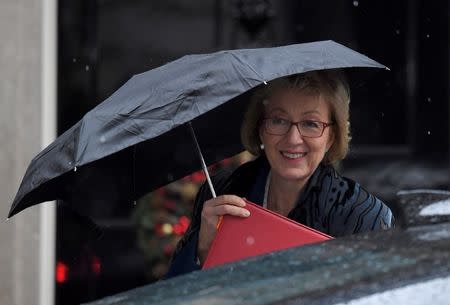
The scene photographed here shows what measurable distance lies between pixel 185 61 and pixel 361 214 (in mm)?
696

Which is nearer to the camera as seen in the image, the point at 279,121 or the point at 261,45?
the point at 279,121

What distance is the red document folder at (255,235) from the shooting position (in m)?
3.06

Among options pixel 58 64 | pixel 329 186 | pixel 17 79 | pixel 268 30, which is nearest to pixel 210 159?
pixel 329 186

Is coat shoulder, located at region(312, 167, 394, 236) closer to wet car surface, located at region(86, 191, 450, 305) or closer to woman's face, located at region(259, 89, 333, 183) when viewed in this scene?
woman's face, located at region(259, 89, 333, 183)

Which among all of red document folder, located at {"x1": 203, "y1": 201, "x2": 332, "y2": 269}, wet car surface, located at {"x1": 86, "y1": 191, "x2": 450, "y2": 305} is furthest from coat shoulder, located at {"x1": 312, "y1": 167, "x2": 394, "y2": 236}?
wet car surface, located at {"x1": 86, "y1": 191, "x2": 450, "y2": 305}

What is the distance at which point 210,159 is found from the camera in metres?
3.85

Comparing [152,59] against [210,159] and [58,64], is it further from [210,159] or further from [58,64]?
[210,159]

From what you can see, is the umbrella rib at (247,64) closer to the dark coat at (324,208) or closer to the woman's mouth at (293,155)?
the woman's mouth at (293,155)

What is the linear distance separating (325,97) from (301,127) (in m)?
0.13

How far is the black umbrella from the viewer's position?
10.0 feet

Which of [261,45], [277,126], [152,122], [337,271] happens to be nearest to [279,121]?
[277,126]

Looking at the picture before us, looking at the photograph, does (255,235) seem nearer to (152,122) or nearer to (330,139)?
(152,122)

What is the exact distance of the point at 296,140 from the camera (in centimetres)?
338

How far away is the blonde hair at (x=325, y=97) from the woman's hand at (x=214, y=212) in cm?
43
